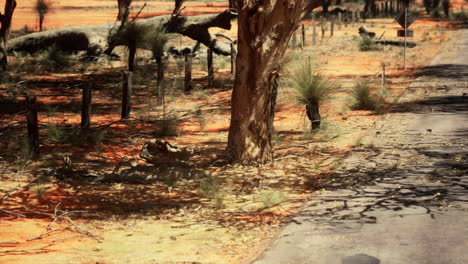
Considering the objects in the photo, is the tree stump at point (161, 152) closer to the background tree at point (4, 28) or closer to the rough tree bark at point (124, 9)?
the rough tree bark at point (124, 9)

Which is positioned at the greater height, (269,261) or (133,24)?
(133,24)

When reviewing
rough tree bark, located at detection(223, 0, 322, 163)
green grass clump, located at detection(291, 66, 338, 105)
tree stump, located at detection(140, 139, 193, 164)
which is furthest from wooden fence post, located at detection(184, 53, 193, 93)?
tree stump, located at detection(140, 139, 193, 164)

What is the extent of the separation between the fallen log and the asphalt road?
426 inches

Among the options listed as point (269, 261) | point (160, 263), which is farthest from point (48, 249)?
point (269, 261)

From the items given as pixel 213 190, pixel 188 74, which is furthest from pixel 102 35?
pixel 213 190

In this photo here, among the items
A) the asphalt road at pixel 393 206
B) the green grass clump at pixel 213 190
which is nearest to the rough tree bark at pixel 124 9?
the asphalt road at pixel 393 206

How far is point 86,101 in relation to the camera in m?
14.0

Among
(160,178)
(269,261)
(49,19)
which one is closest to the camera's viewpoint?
(269,261)

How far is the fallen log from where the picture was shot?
24.3 m

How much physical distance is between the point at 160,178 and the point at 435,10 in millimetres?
48584

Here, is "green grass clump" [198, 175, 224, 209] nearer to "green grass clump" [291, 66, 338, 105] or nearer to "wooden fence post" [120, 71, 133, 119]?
"green grass clump" [291, 66, 338, 105]

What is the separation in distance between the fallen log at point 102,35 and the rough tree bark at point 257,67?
39.3ft

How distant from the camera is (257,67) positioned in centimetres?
1138

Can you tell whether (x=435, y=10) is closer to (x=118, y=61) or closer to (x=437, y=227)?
(x=118, y=61)
